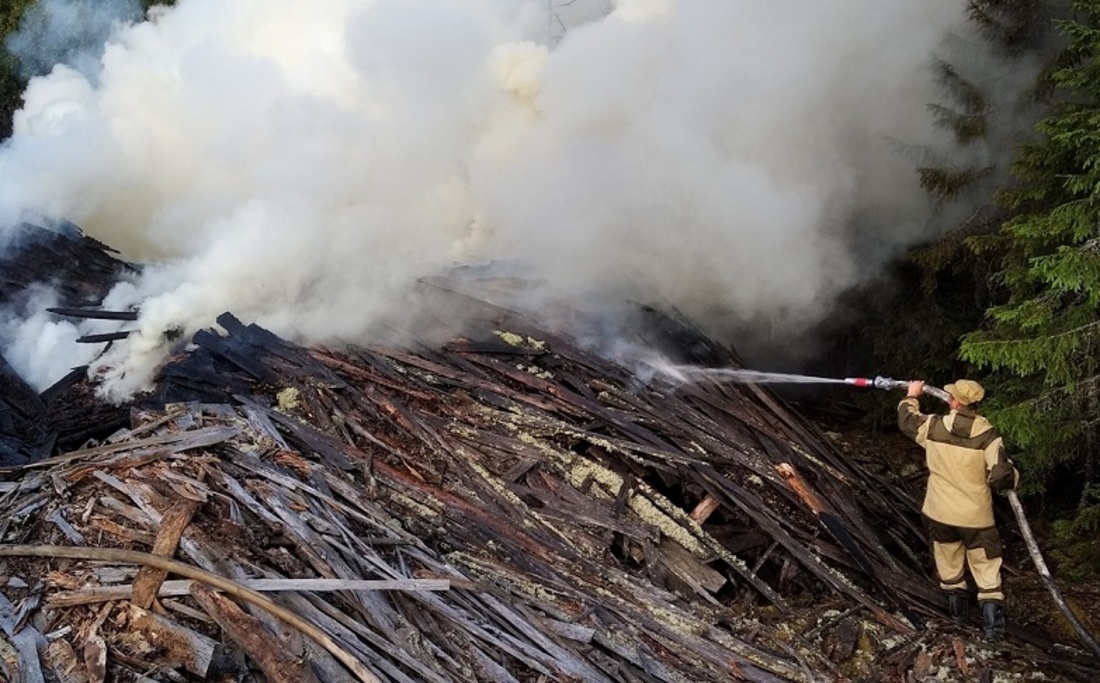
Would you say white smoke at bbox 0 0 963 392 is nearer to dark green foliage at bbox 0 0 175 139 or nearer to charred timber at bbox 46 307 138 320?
charred timber at bbox 46 307 138 320

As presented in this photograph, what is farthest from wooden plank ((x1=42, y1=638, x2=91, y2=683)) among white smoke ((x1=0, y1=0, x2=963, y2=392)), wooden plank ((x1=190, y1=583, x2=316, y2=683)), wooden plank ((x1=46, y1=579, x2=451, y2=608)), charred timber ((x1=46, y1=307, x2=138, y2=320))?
charred timber ((x1=46, y1=307, x2=138, y2=320))

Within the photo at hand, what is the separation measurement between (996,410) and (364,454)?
183 inches

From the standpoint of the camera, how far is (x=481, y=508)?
15.6ft

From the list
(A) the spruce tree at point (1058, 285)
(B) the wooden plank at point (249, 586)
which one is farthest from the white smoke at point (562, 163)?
(B) the wooden plank at point (249, 586)

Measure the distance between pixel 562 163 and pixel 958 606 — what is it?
5542 millimetres

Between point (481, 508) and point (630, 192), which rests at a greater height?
point (630, 192)

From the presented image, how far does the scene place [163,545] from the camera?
3.52m

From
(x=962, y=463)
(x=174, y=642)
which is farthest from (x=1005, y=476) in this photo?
(x=174, y=642)

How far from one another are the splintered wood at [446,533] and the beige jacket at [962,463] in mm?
657

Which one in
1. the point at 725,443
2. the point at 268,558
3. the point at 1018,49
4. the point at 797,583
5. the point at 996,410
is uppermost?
the point at 1018,49

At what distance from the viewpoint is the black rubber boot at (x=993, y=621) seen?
4.50m

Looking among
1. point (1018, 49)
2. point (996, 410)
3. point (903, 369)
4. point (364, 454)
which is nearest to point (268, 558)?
point (364, 454)

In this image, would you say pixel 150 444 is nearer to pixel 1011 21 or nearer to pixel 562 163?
pixel 562 163

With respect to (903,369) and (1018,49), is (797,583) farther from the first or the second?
(1018,49)
